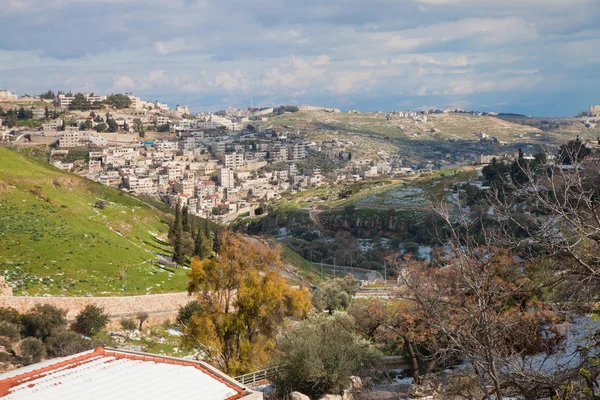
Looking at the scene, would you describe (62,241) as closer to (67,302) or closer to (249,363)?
(67,302)

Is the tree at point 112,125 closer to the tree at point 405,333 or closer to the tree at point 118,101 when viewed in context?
the tree at point 118,101

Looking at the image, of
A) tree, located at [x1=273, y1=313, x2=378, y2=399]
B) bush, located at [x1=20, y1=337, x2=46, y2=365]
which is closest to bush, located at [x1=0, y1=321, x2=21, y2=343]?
bush, located at [x1=20, y1=337, x2=46, y2=365]

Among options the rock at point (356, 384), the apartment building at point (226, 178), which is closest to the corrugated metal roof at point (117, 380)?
the rock at point (356, 384)

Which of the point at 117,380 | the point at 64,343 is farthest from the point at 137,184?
the point at 117,380

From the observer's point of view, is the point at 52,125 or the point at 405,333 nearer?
the point at 405,333

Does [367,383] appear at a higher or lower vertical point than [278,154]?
lower

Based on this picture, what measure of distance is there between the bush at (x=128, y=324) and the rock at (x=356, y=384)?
13.5 m

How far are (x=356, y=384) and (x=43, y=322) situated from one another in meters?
13.1

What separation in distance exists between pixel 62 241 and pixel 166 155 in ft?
289

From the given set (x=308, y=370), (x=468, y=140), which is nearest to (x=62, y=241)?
(x=308, y=370)

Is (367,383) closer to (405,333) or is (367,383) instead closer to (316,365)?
(405,333)

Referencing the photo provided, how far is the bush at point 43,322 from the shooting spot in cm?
2022

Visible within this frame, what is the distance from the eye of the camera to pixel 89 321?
21734 millimetres

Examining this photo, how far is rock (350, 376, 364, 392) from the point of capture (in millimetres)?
12748
